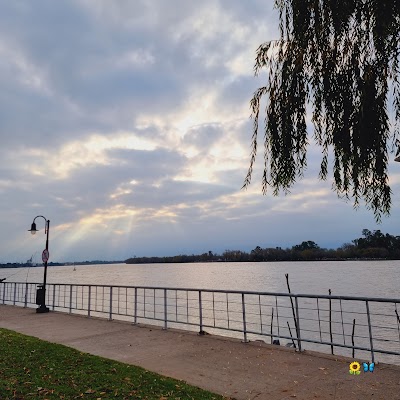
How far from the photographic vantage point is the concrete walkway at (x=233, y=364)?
19.2 feet

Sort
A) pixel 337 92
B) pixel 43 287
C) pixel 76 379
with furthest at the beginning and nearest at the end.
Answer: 1. pixel 43 287
2. pixel 76 379
3. pixel 337 92

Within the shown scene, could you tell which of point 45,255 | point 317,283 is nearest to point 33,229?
point 45,255

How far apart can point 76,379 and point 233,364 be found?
2.96 meters

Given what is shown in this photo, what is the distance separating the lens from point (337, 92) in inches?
193

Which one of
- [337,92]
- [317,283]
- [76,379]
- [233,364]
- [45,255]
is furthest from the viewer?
[317,283]

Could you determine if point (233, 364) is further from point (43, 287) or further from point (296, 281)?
point (296, 281)

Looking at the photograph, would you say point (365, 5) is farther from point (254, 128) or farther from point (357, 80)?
point (254, 128)

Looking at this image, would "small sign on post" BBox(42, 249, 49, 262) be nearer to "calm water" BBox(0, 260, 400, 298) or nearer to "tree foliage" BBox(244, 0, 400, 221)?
"tree foliage" BBox(244, 0, 400, 221)

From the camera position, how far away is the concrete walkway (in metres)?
5.85

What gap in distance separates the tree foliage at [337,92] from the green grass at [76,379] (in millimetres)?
3633

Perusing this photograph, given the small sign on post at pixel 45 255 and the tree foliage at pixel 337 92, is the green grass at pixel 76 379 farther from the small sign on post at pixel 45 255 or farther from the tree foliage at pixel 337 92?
the small sign on post at pixel 45 255

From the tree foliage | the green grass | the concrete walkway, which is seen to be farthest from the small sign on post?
the tree foliage

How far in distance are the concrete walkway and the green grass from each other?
18.9 inches

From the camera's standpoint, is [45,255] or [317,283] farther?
[317,283]
